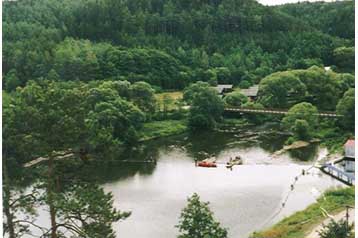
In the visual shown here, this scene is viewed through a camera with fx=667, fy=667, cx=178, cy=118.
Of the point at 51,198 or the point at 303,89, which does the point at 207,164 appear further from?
the point at 51,198

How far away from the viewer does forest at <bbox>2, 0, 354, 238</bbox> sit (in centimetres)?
422

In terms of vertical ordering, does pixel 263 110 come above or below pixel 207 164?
above

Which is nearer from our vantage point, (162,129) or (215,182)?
(215,182)

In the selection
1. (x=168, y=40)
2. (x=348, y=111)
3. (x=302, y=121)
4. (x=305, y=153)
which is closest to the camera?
(x=305, y=153)

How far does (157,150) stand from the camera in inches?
467

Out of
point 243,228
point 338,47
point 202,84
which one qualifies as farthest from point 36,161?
point 338,47

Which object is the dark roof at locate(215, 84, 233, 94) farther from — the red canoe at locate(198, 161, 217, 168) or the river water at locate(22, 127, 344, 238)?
the red canoe at locate(198, 161, 217, 168)

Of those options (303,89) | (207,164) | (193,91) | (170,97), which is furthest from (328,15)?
(207,164)

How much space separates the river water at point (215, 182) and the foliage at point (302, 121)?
0.30 meters

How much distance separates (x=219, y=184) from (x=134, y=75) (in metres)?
7.68

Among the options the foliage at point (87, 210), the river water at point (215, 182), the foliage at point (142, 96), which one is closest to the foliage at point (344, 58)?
the river water at point (215, 182)

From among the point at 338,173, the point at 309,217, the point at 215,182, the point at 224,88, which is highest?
the point at 224,88

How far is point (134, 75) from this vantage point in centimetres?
1670

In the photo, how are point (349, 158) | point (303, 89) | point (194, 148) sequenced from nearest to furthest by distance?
1. point (349, 158)
2. point (194, 148)
3. point (303, 89)
